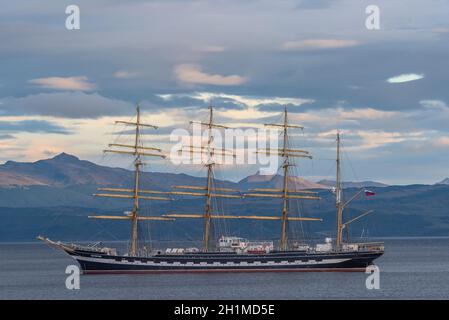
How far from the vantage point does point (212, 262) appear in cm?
14200

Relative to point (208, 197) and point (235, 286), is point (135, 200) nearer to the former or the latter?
point (208, 197)

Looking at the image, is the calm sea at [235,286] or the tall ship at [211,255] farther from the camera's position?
the tall ship at [211,255]

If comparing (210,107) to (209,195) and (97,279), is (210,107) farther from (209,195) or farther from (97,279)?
(97,279)

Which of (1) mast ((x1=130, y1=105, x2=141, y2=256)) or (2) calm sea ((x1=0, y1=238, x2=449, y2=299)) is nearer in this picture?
(2) calm sea ((x1=0, y1=238, x2=449, y2=299))

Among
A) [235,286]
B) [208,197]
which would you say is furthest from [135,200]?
[235,286]

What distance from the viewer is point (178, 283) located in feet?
414

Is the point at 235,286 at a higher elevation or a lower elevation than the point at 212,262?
lower

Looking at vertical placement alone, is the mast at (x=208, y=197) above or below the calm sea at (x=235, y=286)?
above

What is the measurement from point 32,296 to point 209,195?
3852 centimetres

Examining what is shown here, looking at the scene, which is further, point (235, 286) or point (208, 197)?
point (208, 197)

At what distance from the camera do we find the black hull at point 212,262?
141875mm

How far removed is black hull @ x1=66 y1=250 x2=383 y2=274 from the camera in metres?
142
